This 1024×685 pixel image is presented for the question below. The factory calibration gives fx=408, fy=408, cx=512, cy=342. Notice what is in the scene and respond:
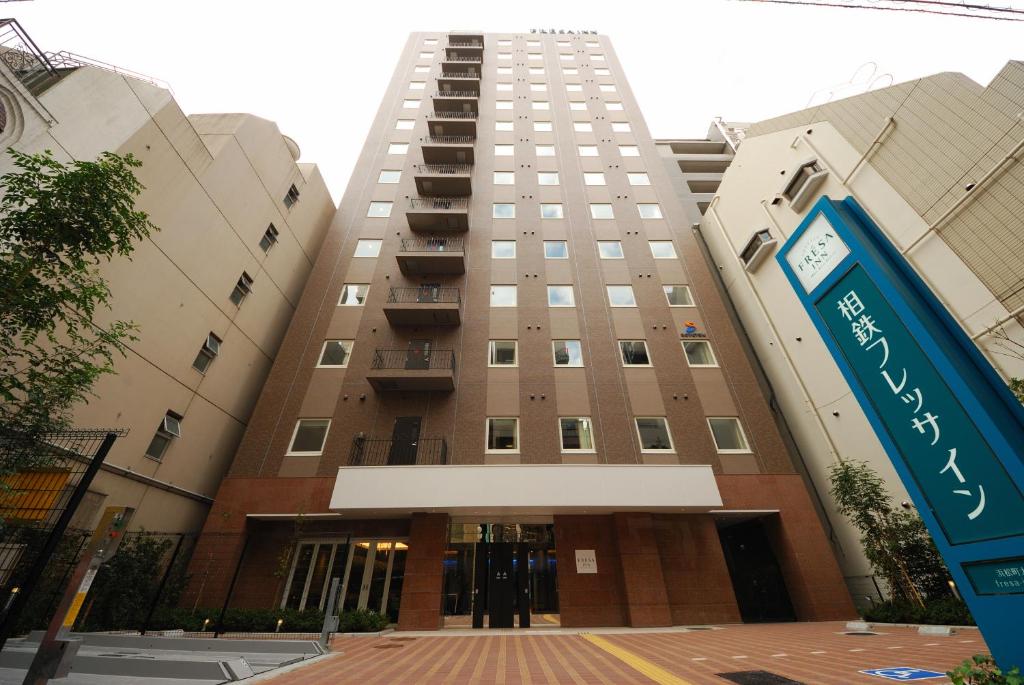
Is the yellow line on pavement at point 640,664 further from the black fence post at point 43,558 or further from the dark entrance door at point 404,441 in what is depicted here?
the dark entrance door at point 404,441

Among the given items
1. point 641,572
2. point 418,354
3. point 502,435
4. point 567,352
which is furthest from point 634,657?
point 418,354

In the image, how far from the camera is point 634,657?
694cm

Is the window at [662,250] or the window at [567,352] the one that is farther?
the window at [662,250]

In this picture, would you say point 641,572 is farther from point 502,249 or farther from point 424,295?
point 502,249

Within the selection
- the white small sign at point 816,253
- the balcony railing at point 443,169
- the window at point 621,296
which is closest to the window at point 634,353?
the window at point 621,296

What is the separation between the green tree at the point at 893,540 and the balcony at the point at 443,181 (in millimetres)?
20280

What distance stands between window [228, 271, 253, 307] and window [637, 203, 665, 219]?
1913cm

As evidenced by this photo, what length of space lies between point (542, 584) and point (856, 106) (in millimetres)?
19757

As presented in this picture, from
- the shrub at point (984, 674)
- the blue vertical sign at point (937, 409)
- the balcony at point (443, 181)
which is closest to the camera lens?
the shrub at point (984, 674)

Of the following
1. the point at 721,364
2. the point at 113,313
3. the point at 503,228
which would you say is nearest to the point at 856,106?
the point at 721,364

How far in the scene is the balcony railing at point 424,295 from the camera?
57.5 feet

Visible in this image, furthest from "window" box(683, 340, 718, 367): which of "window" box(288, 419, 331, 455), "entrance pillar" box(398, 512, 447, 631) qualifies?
"window" box(288, 419, 331, 455)

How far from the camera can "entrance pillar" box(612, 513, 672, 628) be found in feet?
38.6

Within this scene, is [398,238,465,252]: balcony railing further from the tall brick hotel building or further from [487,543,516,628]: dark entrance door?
[487,543,516,628]: dark entrance door
